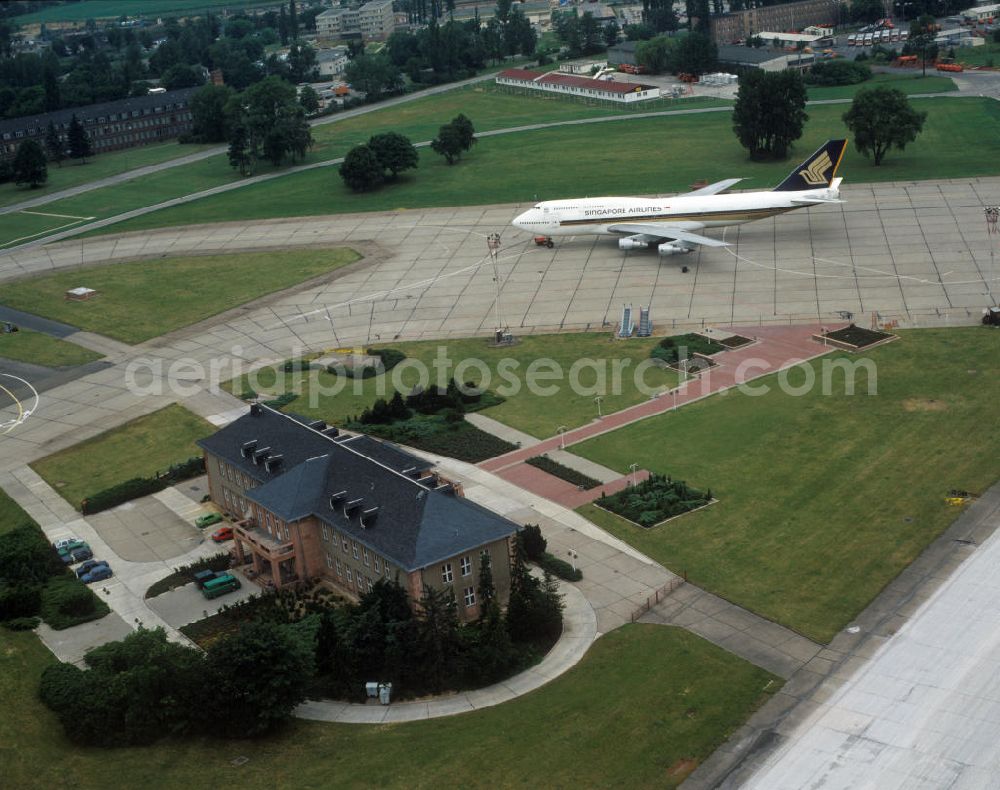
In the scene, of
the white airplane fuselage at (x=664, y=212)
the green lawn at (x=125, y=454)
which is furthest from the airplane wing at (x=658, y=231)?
the green lawn at (x=125, y=454)

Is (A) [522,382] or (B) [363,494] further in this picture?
(A) [522,382]

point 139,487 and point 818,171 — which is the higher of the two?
point 818,171

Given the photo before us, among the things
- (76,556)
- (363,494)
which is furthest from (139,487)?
(363,494)

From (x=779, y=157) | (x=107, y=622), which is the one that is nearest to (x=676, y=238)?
(x=779, y=157)

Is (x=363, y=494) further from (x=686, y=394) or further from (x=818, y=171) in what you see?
(x=818, y=171)

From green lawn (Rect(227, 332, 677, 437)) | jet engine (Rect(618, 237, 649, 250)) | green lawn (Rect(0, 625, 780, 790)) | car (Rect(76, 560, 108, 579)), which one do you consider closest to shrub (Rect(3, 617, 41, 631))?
car (Rect(76, 560, 108, 579))

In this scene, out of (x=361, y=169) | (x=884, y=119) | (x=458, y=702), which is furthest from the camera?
(x=361, y=169)

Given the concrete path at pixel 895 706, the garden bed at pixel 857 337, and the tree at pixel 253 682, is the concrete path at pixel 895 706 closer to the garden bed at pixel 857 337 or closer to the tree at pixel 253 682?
the tree at pixel 253 682

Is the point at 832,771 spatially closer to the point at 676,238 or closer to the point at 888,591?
the point at 888,591
